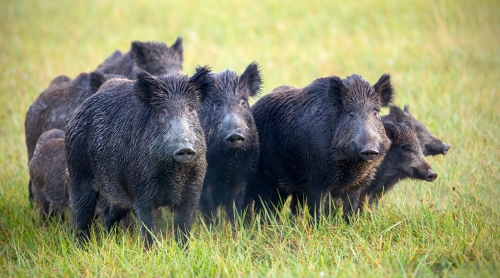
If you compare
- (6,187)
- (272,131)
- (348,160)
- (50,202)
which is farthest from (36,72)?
(348,160)

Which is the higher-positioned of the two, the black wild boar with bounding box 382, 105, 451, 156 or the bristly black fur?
the bristly black fur

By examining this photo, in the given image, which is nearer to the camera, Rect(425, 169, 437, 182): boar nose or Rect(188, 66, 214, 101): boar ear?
Rect(188, 66, 214, 101): boar ear

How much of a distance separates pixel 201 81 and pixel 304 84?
627cm

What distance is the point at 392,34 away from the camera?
48.5ft

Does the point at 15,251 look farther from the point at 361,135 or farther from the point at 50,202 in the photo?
the point at 361,135

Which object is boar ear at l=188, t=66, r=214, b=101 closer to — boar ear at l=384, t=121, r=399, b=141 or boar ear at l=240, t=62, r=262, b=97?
boar ear at l=240, t=62, r=262, b=97

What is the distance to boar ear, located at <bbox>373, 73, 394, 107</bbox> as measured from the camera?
6.53m

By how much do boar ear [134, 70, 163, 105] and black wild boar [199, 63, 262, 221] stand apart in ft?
3.02

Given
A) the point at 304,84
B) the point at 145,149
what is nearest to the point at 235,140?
the point at 145,149

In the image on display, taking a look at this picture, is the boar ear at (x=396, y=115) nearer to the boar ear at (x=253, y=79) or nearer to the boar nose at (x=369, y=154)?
the boar nose at (x=369, y=154)

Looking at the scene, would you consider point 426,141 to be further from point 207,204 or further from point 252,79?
point 207,204

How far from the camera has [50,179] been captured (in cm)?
737

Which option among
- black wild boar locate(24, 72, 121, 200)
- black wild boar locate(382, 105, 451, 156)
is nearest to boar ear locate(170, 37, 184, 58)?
black wild boar locate(24, 72, 121, 200)

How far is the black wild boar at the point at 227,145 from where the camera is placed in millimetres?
6641
